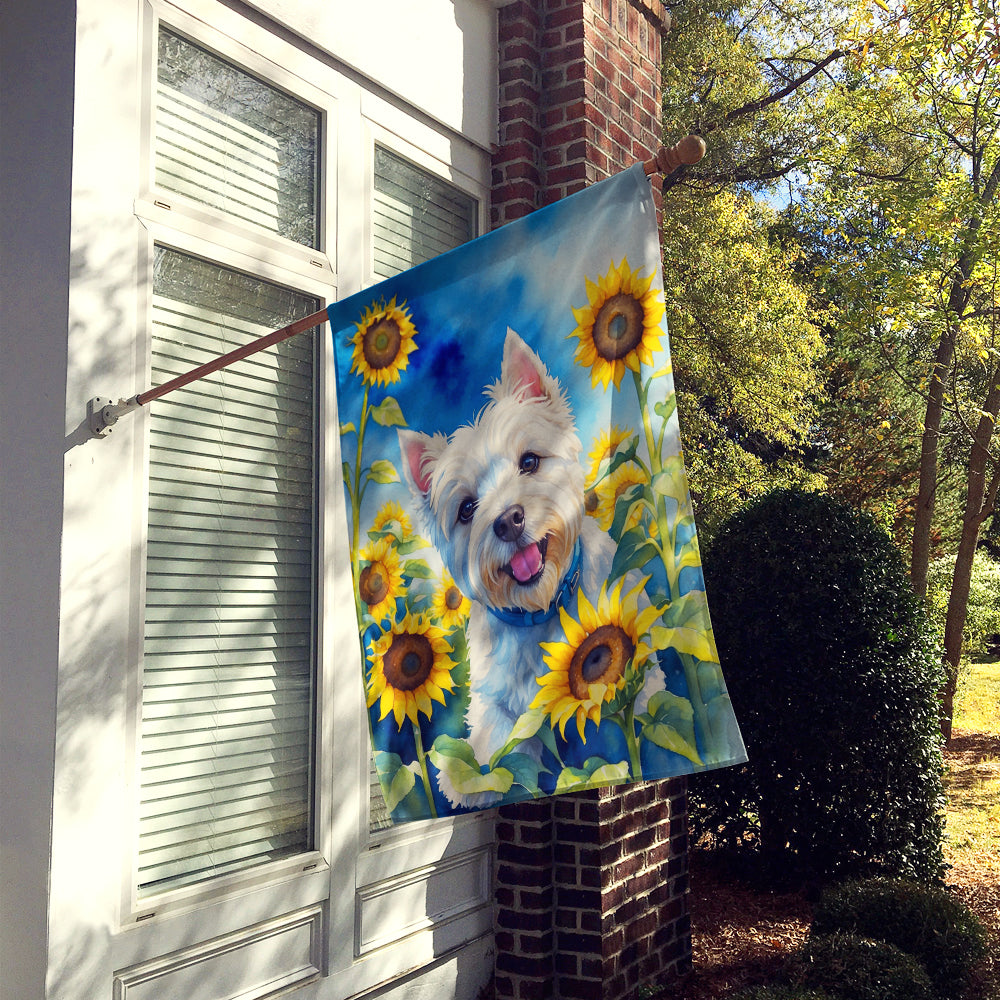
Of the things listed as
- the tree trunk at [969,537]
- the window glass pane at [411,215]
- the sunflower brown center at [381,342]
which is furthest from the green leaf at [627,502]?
the tree trunk at [969,537]

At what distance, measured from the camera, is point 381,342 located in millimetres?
2561

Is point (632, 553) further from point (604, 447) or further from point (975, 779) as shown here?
point (975, 779)

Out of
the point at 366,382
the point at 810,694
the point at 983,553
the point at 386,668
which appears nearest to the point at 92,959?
the point at 386,668

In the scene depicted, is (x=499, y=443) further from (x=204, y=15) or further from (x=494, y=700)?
(x=204, y=15)

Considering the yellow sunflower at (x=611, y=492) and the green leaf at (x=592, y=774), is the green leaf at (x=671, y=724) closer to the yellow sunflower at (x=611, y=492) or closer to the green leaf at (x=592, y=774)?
the green leaf at (x=592, y=774)

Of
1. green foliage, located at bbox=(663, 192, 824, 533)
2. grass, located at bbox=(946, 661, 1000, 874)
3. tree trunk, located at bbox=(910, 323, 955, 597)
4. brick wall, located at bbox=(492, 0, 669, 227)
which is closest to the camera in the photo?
brick wall, located at bbox=(492, 0, 669, 227)

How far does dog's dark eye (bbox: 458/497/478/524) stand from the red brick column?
2.15 metres

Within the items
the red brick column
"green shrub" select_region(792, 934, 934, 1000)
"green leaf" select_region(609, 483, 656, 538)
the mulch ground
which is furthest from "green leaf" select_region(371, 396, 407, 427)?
the mulch ground

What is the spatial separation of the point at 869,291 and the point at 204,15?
698cm

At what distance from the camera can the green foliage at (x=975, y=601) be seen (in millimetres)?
13789

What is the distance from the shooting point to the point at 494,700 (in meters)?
2.41

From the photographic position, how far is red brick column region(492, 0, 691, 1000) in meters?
4.23

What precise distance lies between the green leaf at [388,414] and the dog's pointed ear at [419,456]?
3cm

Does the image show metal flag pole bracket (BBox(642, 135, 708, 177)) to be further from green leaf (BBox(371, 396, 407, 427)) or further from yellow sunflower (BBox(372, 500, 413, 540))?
yellow sunflower (BBox(372, 500, 413, 540))
